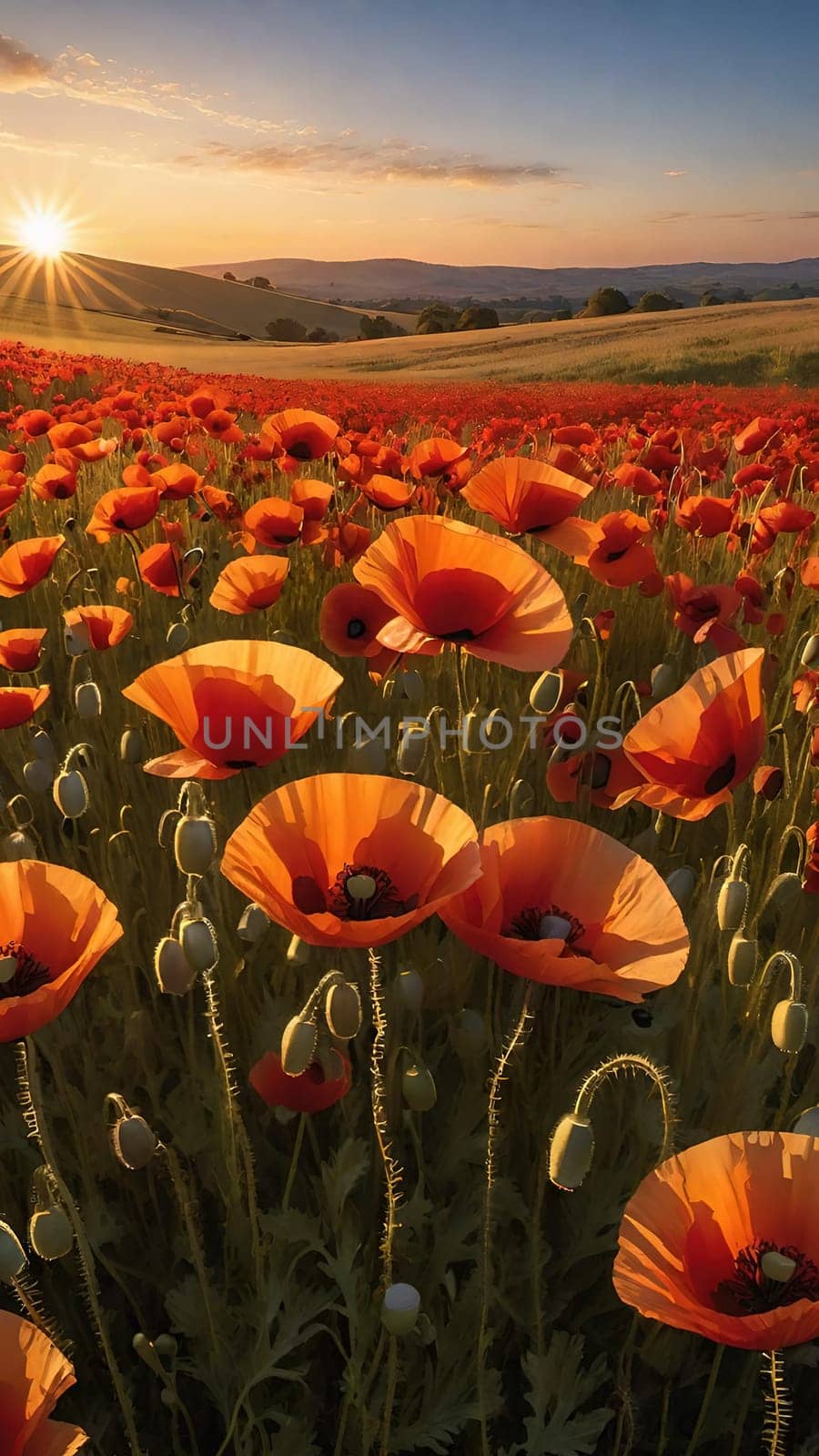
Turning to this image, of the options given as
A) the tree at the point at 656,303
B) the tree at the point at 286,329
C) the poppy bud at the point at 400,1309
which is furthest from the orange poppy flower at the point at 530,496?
the tree at the point at 656,303

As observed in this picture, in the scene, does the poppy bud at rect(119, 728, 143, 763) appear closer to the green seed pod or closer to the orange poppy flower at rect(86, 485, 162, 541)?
the orange poppy flower at rect(86, 485, 162, 541)

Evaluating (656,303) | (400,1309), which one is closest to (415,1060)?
(400,1309)

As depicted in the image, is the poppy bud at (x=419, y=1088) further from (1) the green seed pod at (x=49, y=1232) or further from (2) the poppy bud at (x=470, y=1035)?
(1) the green seed pod at (x=49, y=1232)

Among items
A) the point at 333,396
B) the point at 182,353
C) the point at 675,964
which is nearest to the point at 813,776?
the point at 675,964

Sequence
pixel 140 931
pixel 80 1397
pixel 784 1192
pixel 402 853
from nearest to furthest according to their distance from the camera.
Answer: pixel 784 1192 < pixel 402 853 < pixel 80 1397 < pixel 140 931

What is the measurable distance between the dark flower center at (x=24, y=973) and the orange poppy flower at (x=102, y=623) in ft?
4.20

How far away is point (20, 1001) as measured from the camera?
0.96 m

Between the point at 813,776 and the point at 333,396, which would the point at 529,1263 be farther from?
the point at 333,396

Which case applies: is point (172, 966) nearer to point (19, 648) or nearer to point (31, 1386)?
point (31, 1386)

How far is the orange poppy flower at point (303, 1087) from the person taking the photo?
52.1 inches

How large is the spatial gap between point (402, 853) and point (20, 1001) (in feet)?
1.59

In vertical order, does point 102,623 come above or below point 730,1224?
above

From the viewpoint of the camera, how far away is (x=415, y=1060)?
3.99 ft

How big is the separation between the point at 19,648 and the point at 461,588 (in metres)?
1.13
